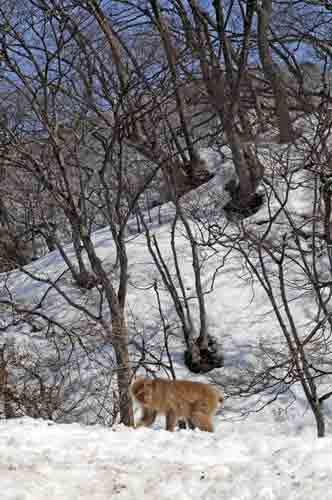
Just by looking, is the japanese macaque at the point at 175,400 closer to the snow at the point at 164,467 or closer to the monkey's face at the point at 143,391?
the monkey's face at the point at 143,391

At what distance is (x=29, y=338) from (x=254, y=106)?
1242 cm

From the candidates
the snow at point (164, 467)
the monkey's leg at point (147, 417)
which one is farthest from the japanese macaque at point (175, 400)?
the snow at point (164, 467)

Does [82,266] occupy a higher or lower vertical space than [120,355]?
higher

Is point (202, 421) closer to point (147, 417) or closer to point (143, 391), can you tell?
point (147, 417)

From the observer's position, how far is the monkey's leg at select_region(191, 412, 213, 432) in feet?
24.8

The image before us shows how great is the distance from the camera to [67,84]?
13562mm

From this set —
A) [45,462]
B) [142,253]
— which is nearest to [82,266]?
[142,253]

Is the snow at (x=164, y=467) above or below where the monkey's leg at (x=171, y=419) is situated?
above

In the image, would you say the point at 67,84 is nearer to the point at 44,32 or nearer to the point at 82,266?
the point at 44,32

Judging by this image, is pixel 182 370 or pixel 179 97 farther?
pixel 179 97

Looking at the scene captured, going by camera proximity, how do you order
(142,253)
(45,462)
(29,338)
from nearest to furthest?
(45,462)
(29,338)
(142,253)

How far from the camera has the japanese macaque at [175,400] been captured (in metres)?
7.48

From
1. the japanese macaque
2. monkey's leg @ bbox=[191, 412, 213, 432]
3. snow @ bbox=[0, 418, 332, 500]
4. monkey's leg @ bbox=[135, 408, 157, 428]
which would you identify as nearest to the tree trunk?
monkey's leg @ bbox=[135, 408, 157, 428]

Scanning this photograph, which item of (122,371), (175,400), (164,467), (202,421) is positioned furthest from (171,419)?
(122,371)
